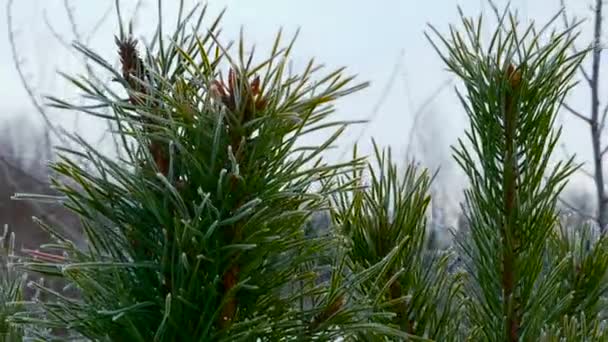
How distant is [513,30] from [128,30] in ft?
0.68

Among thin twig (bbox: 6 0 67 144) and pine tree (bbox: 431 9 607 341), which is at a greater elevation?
thin twig (bbox: 6 0 67 144)

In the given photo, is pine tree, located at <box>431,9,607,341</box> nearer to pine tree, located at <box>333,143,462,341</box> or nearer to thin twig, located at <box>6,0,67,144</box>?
pine tree, located at <box>333,143,462,341</box>

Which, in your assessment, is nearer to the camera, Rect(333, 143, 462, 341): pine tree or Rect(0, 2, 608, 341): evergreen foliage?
Rect(0, 2, 608, 341): evergreen foliage

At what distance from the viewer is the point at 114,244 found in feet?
1.00

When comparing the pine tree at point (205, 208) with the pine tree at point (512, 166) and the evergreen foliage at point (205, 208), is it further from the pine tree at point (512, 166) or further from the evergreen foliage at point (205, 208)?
the pine tree at point (512, 166)

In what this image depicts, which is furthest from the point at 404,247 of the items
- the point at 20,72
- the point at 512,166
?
the point at 20,72

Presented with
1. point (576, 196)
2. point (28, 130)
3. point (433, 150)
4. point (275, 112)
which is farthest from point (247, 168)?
point (28, 130)

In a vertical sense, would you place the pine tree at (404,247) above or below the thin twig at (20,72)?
below

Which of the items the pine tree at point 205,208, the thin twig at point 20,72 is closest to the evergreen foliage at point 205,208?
the pine tree at point 205,208

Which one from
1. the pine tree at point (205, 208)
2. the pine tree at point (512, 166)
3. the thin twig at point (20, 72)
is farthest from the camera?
the thin twig at point (20, 72)

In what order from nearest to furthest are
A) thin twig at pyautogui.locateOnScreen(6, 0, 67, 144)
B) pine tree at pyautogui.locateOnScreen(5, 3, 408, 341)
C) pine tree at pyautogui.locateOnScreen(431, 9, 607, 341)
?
pine tree at pyautogui.locateOnScreen(5, 3, 408, 341)
pine tree at pyautogui.locateOnScreen(431, 9, 607, 341)
thin twig at pyautogui.locateOnScreen(6, 0, 67, 144)

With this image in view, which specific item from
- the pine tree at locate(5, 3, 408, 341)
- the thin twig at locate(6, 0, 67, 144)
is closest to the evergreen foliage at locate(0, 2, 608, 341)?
the pine tree at locate(5, 3, 408, 341)

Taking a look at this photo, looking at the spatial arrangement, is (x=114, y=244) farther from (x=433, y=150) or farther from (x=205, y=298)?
(x=433, y=150)

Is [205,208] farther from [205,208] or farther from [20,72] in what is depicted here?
[20,72]
